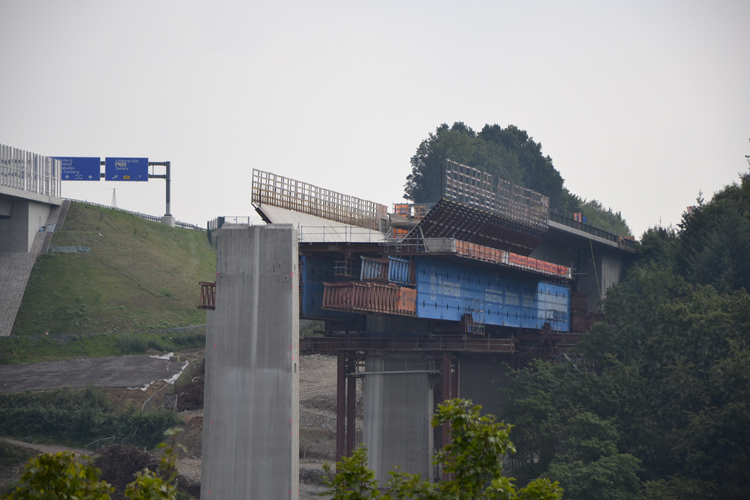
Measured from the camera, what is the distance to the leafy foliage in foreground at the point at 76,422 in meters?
79.6

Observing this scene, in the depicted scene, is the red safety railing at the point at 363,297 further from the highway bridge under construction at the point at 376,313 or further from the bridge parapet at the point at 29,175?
the bridge parapet at the point at 29,175

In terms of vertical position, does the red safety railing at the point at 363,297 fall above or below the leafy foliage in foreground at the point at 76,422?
above

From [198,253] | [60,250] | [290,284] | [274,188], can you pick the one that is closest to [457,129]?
[198,253]

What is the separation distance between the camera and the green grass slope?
10406cm

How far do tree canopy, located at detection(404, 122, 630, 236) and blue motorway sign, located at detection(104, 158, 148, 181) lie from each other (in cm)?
5529

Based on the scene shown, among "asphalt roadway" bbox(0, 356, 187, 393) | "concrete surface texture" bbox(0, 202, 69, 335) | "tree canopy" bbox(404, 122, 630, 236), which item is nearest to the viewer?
"asphalt roadway" bbox(0, 356, 187, 393)

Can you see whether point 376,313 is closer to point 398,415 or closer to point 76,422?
point 398,415

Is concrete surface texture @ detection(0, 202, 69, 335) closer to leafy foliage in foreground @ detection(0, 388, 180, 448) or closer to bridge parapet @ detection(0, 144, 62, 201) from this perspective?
bridge parapet @ detection(0, 144, 62, 201)

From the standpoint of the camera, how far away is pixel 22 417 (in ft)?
264

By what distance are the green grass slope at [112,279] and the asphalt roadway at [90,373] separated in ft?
34.0

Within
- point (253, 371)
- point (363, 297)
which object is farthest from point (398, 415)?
point (253, 371)

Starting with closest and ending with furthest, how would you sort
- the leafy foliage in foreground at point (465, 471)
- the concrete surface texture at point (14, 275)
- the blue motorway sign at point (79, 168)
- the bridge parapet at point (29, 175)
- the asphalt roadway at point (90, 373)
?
1. the leafy foliage in foreground at point (465, 471)
2. the asphalt roadway at point (90, 373)
3. the concrete surface texture at point (14, 275)
4. the bridge parapet at point (29, 175)
5. the blue motorway sign at point (79, 168)

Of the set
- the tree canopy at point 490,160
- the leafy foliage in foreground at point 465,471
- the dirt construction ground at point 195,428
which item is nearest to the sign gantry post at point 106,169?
the dirt construction ground at point 195,428

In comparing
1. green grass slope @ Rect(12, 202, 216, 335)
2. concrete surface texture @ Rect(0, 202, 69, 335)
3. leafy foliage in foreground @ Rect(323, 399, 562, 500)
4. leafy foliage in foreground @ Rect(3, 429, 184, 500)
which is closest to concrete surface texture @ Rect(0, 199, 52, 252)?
concrete surface texture @ Rect(0, 202, 69, 335)
